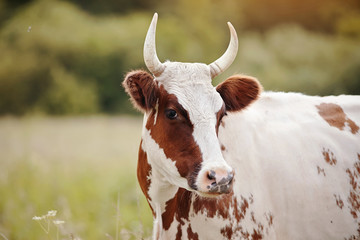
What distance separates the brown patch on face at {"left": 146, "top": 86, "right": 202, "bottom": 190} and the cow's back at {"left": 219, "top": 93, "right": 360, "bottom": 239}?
526mm

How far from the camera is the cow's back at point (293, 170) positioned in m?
3.60

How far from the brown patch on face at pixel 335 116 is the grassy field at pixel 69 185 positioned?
6.98 ft

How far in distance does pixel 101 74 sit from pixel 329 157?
1569 inches

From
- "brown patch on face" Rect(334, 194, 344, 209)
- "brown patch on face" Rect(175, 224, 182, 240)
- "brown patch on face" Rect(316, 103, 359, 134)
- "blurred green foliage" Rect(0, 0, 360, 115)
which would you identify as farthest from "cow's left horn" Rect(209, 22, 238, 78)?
"blurred green foliage" Rect(0, 0, 360, 115)

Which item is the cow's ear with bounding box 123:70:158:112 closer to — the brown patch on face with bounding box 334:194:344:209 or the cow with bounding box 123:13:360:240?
the cow with bounding box 123:13:360:240

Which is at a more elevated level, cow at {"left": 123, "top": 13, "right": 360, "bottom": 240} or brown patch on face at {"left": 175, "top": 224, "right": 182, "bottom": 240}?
cow at {"left": 123, "top": 13, "right": 360, "bottom": 240}

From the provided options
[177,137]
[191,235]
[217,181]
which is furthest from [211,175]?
[191,235]

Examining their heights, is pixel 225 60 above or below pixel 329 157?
above

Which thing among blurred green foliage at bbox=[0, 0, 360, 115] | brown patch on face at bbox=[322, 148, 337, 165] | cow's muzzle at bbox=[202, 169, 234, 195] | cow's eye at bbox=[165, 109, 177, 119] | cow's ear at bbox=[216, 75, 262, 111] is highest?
cow's eye at bbox=[165, 109, 177, 119]

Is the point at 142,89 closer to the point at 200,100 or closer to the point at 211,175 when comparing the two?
the point at 200,100

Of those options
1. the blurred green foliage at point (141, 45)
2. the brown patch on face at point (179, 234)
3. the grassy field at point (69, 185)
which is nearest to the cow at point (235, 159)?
the brown patch on face at point (179, 234)

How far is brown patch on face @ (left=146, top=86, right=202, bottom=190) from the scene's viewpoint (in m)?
3.17

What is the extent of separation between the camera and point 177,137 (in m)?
3.29

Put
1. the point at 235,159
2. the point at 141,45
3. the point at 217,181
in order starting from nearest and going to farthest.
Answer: the point at 217,181 < the point at 235,159 < the point at 141,45
